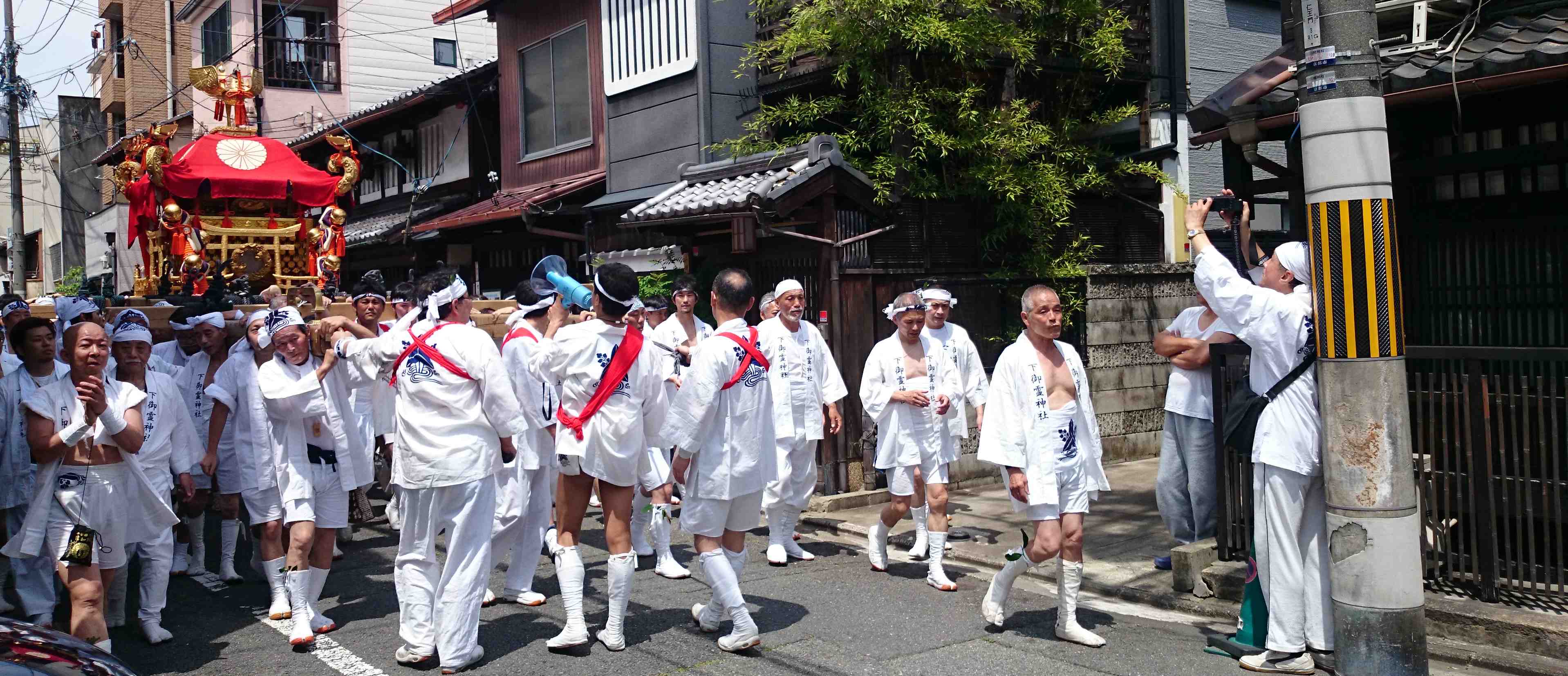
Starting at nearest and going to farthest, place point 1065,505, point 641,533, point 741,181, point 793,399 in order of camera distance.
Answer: point 1065,505 < point 793,399 < point 641,533 < point 741,181

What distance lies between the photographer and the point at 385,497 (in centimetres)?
1137

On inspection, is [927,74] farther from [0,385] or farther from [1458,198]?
[0,385]

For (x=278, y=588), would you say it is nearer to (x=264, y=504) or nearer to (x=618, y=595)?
(x=264, y=504)

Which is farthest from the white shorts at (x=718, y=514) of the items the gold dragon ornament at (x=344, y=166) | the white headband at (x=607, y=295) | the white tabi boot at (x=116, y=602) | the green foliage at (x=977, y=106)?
the gold dragon ornament at (x=344, y=166)

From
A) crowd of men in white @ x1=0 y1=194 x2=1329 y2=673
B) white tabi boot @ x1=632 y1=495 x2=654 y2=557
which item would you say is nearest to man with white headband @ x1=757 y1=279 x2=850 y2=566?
A: white tabi boot @ x1=632 y1=495 x2=654 y2=557

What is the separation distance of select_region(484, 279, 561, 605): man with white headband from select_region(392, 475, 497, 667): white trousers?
3.08 ft

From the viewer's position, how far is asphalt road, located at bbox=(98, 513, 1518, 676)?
229 inches

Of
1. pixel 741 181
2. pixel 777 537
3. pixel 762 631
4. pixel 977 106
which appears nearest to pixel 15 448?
pixel 762 631

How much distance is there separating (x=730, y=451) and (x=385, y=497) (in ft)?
Answer: 20.9

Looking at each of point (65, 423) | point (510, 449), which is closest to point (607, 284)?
point (510, 449)

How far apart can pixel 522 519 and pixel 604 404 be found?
1445 millimetres

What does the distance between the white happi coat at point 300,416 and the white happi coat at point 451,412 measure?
638 mm

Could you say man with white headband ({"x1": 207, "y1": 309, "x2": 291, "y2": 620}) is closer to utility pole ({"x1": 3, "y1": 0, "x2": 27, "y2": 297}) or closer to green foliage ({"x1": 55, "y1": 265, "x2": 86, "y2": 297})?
utility pole ({"x1": 3, "y1": 0, "x2": 27, "y2": 297})

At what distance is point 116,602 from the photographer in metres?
6.52
